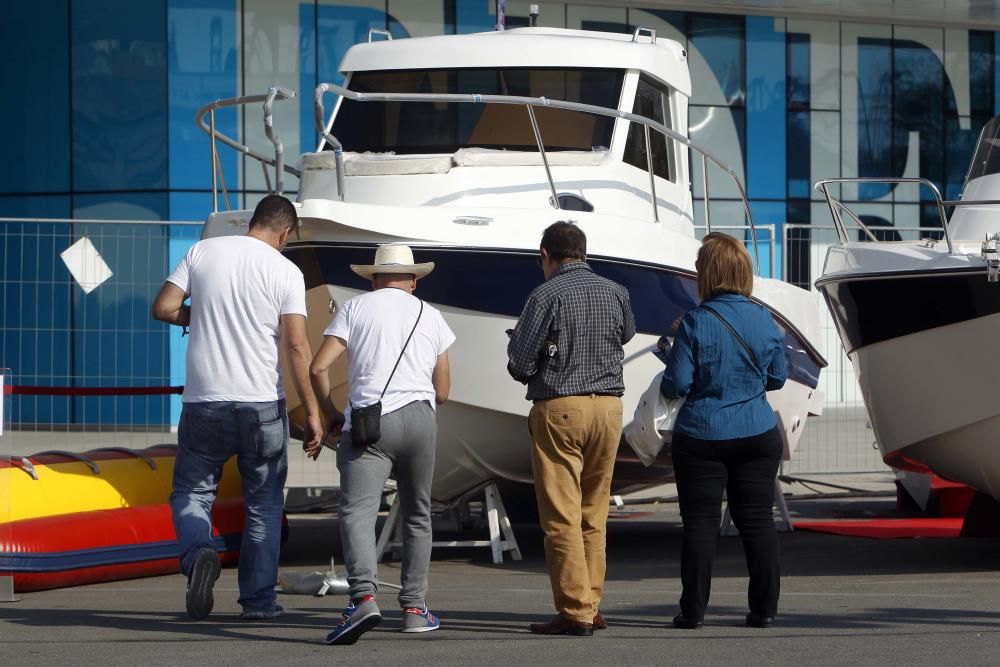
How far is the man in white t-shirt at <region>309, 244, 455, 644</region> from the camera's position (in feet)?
18.7

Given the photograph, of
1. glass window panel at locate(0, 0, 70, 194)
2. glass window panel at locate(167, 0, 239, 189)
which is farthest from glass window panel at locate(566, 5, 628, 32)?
glass window panel at locate(0, 0, 70, 194)

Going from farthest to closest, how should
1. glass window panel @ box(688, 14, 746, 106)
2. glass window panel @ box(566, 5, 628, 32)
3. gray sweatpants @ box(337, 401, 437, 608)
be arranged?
glass window panel @ box(688, 14, 746, 106) → glass window panel @ box(566, 5, 628, 32) → gray sweatpants @ box(337, 401, 437, 608)

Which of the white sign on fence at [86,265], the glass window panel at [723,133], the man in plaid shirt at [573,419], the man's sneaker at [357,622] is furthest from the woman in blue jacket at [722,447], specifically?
the glass window panel at [723,133]

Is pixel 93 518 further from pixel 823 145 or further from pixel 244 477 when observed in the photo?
pixel 823 145

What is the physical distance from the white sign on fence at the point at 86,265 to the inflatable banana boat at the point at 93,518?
2716 millimetres

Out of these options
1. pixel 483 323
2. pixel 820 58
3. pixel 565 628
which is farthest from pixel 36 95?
pixel 565 628

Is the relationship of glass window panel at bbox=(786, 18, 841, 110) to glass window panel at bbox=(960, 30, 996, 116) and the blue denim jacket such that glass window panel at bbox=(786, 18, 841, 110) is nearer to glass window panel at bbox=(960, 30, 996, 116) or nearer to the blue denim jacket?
glass window panel at bbox=(960, 30, 996, 116)

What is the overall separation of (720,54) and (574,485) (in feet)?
62.7

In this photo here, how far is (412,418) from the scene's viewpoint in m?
5.82

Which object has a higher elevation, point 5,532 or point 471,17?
point 471,17

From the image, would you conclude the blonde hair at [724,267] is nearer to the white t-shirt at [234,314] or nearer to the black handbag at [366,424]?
the black handbag at [366,424]

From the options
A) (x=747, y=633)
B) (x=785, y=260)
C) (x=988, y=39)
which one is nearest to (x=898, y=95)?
(x=988, y=39)

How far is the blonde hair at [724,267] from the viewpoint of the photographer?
19.8 feet

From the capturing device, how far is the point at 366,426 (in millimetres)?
5688
